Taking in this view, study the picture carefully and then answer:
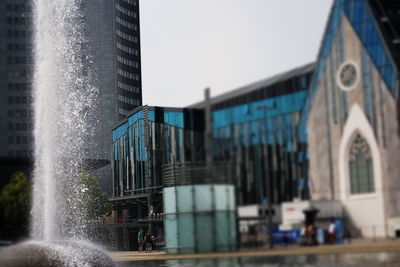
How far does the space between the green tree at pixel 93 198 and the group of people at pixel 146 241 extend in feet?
2.77

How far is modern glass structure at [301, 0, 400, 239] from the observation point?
11.8 ft

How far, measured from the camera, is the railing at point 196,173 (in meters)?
4.75

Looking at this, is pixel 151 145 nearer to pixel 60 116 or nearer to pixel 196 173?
pixel 196 173

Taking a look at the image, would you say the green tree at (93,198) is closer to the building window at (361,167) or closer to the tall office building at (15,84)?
the tall office building at (15,84)

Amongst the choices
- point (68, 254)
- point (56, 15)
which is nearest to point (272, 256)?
point (68, 254)

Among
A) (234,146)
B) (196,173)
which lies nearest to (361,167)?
(234,146)

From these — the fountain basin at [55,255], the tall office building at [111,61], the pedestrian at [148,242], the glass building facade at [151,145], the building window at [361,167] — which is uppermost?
the tall office building at [111,61]

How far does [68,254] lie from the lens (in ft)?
26.6

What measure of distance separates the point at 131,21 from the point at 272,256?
3.11m

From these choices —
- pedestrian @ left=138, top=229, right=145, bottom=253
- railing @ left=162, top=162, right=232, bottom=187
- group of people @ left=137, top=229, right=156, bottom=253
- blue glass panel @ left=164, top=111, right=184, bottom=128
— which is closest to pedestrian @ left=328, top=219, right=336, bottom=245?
railing @ left=162, top=162, right=232, bottom=187

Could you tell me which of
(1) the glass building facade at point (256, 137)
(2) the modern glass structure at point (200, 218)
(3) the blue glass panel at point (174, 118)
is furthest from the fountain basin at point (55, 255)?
(1) the glass building facade at point (256, 137)

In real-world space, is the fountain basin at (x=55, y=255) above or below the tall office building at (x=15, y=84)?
below

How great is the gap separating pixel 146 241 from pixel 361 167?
2935 mm

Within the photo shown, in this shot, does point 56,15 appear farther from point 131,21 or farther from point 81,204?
point 131,21
